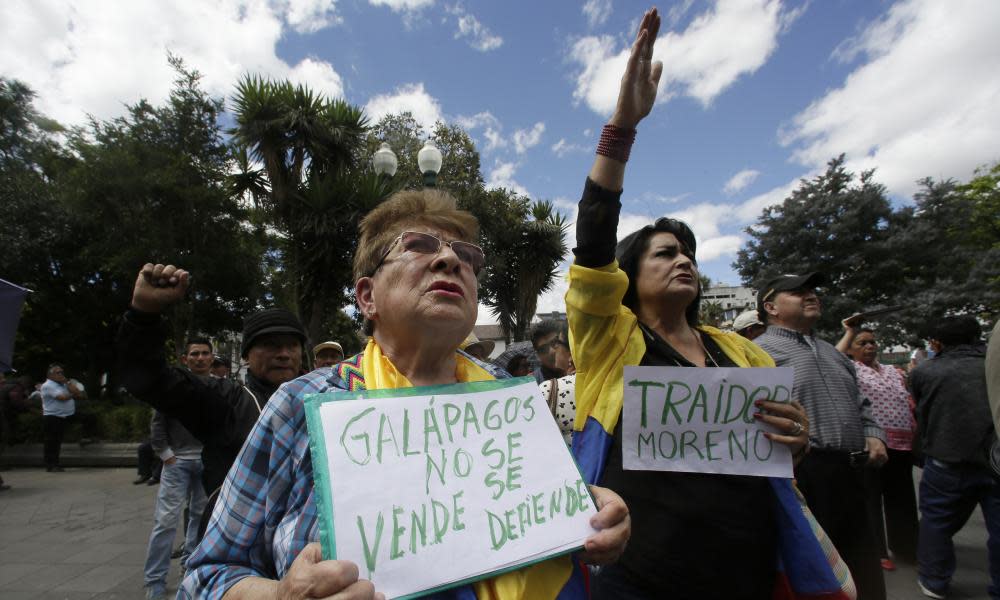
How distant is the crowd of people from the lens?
1037 millimetres

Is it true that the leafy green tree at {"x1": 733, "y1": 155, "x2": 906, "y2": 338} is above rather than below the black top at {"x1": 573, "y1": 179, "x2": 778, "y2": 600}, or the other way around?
above

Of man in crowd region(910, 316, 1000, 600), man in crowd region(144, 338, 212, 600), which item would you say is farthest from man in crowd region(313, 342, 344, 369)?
man in crowd region(910, 316, 1000, 600)

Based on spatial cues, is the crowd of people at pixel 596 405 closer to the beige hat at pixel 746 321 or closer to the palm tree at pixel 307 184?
the beige hat at pixel 746 321

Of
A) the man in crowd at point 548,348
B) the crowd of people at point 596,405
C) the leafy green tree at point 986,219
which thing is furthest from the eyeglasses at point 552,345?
the leafy green tree at point 986,219

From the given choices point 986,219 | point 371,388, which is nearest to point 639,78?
point 371,388

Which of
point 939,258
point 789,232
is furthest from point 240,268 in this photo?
point 939,258

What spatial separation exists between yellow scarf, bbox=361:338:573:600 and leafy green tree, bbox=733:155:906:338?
23541 mm

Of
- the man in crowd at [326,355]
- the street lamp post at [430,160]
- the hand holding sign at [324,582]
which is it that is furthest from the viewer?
the street lamp post at [430,160]

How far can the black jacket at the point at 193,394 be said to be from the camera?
1730mm

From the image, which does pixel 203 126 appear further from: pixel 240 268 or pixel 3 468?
pixel 3 468

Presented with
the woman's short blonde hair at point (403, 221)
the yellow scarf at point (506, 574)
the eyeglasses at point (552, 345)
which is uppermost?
the woman's short blonde hair at point (403, 221)

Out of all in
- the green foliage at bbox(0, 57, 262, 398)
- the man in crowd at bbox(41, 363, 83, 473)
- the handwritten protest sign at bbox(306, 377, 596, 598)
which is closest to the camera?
the handwritten protest sign at bbox(306, 377, 596, 598)

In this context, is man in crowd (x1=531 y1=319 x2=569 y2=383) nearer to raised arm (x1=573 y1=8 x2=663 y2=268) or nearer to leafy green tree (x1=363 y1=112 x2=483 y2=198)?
raised arm (x1=573 y1=8 x2=663 y2=268)

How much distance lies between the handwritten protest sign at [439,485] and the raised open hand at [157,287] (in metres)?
0.93
